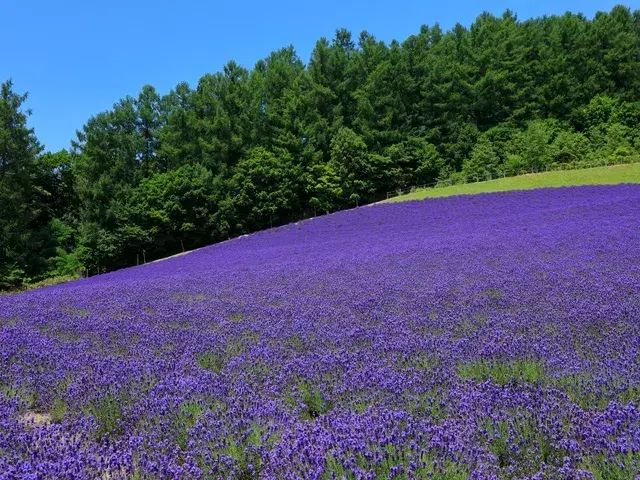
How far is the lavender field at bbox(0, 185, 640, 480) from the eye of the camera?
3.05 meters

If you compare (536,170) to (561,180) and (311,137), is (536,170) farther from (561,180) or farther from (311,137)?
(311,137)

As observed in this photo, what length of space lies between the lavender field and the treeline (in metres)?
32.3

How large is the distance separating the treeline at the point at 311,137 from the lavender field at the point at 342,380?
3227 centimetres

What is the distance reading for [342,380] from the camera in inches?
174

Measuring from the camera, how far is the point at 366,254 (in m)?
15.4

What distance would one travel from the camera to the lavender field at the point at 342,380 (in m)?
3.05

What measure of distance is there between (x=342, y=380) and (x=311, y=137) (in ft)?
147

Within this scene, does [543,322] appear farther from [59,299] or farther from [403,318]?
[59,299]

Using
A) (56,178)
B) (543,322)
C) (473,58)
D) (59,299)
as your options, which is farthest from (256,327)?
(473,58)

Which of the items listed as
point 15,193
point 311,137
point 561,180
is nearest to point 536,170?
point 561,180

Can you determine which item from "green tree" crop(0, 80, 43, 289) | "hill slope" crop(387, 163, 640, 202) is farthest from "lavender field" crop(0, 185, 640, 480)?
"green tree" crop(0, 80, 43, 289)

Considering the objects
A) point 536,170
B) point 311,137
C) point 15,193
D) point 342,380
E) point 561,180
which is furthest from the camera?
point 311,137

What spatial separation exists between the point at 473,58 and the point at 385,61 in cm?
981

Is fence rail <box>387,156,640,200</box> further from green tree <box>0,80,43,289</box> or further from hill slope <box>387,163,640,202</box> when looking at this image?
green tree <box>0,80,43,289</box>
